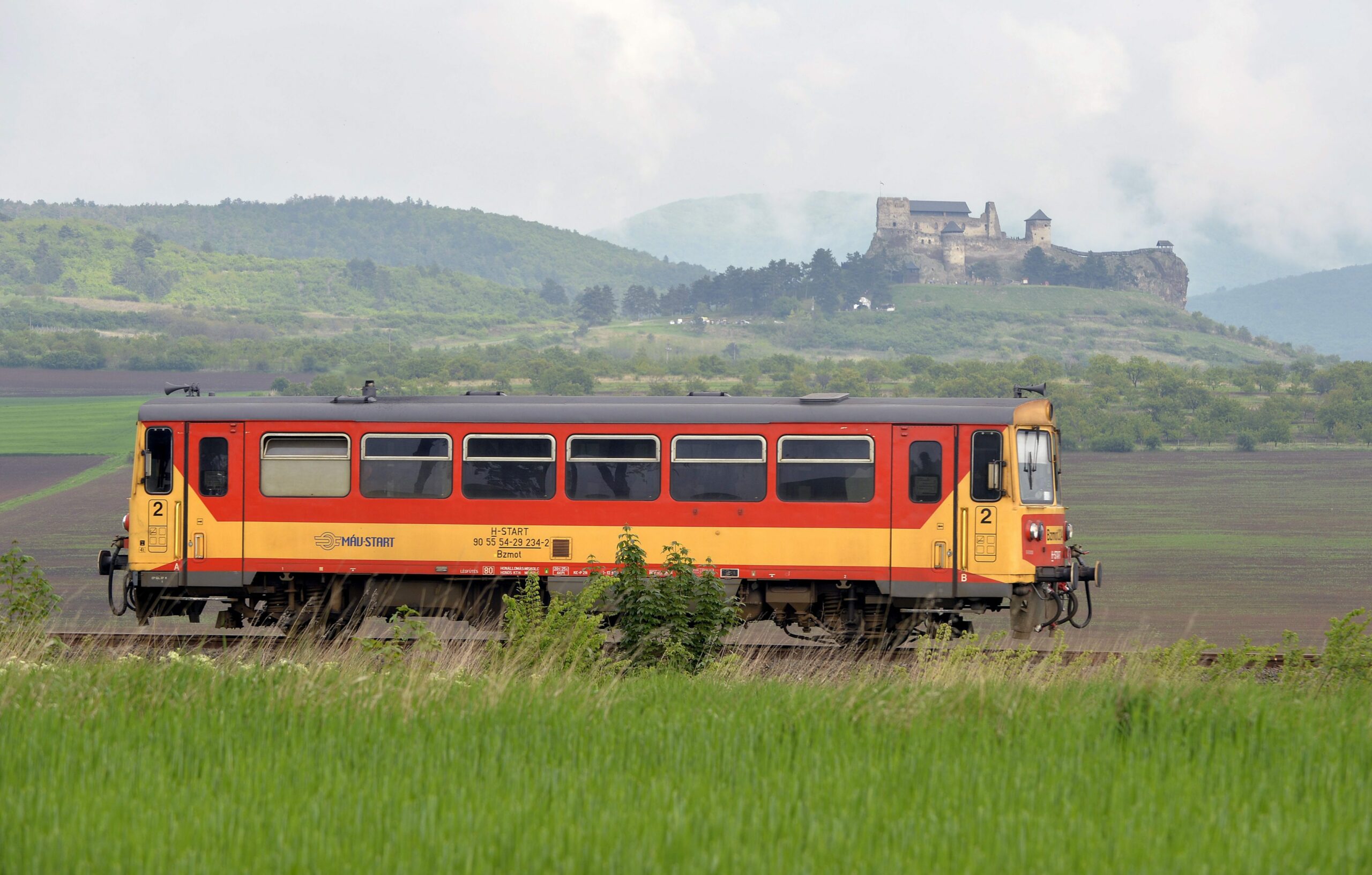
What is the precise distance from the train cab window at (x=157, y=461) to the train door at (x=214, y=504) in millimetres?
312

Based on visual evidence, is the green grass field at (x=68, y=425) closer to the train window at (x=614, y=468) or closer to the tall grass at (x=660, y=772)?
the train window at (x=614, y=468)

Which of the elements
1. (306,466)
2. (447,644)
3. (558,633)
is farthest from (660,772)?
(306,466)

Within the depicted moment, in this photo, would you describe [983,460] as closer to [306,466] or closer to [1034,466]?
[1034,466]

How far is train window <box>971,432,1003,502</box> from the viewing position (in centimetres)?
1611

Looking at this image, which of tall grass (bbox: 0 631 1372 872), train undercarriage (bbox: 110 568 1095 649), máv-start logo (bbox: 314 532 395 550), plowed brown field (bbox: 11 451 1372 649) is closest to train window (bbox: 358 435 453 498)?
máv-start logo (bbox: 314 532 395 550)

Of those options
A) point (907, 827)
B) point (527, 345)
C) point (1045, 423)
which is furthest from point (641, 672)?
point (527, 345)

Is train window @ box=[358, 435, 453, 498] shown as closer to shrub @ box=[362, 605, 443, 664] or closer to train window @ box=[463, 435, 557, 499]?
train window @ box=[463, 435, 557, 499]

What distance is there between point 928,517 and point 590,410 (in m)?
4.75

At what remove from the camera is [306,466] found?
1697 cm

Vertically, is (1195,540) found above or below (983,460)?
below

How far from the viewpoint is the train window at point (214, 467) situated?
17.1 meters

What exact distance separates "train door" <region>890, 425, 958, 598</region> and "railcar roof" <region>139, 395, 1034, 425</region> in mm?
452

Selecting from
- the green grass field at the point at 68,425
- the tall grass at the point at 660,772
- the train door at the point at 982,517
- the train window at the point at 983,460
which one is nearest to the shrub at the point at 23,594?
the tall grass at the point at 660,772

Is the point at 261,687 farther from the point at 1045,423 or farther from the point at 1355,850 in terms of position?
the point at 1045,423
